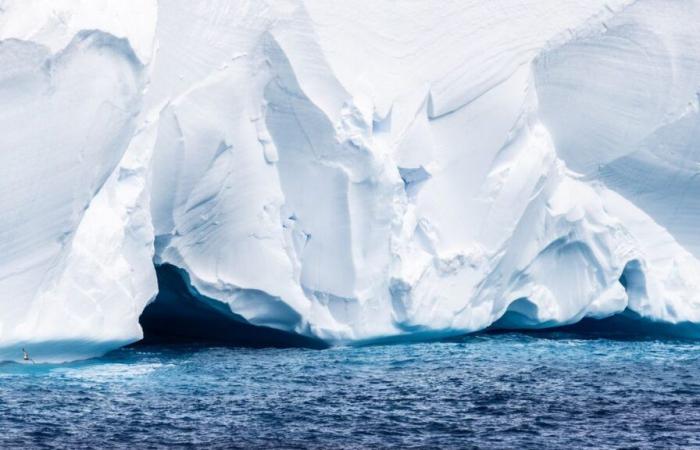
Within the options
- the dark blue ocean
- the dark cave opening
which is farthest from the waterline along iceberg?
the dark blue ocean

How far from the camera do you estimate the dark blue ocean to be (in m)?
9.36

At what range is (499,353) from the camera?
45.0 ft

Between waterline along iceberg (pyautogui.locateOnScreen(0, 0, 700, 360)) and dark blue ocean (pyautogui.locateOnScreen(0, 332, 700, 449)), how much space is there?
1.60 ft

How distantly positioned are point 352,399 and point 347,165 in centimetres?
294

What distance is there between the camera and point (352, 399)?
10.8 metres

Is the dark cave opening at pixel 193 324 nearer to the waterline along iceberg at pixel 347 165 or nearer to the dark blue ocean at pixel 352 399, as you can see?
the waterline along iceberg at pixel 347 165

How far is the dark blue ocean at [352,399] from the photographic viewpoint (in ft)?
30.7

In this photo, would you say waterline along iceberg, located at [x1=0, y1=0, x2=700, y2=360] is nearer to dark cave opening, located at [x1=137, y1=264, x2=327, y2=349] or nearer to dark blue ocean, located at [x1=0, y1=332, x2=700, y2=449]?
dark cave opening, located at [x1=137, y1=264, x2=327, y2=349]

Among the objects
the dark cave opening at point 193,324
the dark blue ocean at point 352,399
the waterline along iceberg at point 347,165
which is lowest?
the dark blue ocean at point 352,399

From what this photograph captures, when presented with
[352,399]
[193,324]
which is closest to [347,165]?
[193,324]

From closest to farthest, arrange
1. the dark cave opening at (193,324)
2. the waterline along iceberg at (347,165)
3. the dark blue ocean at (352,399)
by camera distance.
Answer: the dark blue ocean at (352,399), the waterline along iceberg at (347,165), the dark cave opening at (193,324)

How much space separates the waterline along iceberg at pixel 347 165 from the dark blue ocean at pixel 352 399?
19.3 inches

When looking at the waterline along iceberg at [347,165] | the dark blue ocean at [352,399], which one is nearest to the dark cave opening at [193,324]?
the waterline along iceberg at [347,165]

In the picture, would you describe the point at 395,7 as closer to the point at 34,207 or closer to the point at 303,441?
the point at 34,207
